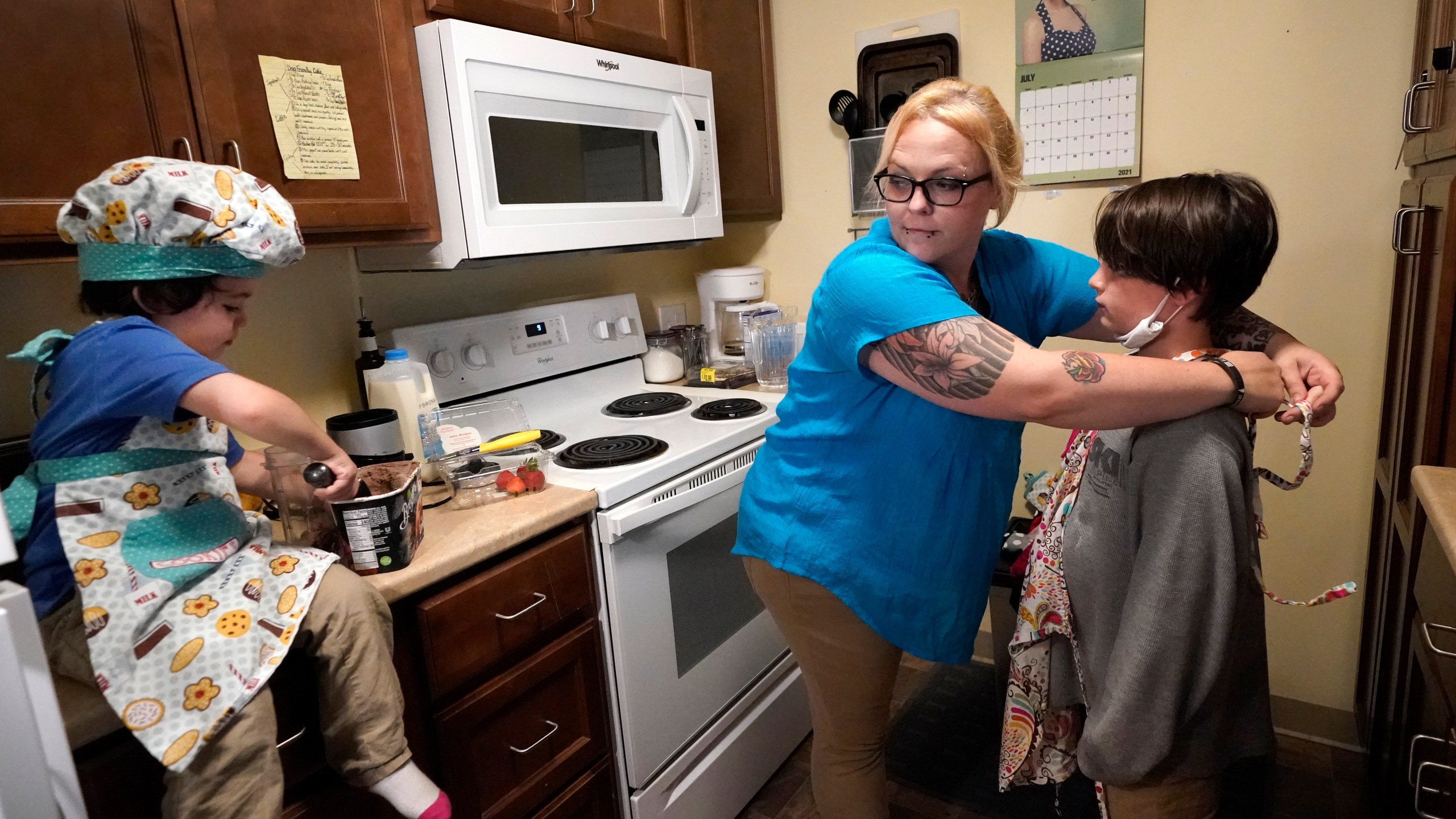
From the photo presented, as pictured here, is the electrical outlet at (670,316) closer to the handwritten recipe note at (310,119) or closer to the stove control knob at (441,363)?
the stove control knob at (441,363)

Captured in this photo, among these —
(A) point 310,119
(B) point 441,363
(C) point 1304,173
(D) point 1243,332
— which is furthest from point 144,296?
(C) point 1304,173

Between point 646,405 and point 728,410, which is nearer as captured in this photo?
point 728,410

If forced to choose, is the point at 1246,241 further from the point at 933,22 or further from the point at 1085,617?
the point at 933,22

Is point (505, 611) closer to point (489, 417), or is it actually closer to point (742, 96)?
point (489, 417)

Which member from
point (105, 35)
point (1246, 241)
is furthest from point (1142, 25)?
point (105, 35)

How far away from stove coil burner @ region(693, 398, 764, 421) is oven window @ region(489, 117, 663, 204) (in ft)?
1.66

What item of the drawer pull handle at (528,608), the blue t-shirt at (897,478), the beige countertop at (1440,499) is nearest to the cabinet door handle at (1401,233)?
the beige countertop at (1440,499)

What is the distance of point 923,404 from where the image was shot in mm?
1095

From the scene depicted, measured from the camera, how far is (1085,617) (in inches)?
39.8

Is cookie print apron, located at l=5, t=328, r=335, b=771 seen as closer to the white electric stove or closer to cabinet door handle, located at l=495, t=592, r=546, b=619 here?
cabinet door handle, located at l=495, t=592, r=546, b=619

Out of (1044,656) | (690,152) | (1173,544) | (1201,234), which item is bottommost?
(1044,656)

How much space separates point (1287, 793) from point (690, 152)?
1.95m

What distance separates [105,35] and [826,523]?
3.84ft

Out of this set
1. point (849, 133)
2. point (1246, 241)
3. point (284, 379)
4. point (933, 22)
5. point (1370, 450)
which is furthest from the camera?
point (849, 133)
